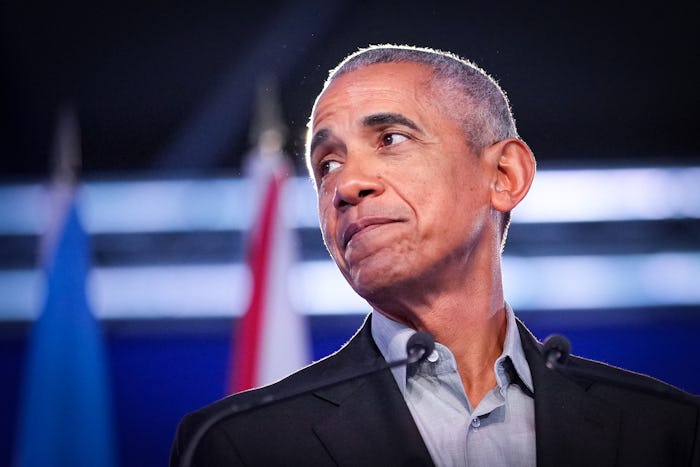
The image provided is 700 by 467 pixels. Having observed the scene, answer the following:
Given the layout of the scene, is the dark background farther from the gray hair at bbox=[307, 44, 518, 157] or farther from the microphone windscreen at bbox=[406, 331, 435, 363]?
the microphone windscreen at bbox=[406, 331, 435, 363]

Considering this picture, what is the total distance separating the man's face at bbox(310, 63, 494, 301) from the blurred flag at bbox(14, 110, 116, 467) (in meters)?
1.90

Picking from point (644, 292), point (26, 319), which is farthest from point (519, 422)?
point (26, 319)

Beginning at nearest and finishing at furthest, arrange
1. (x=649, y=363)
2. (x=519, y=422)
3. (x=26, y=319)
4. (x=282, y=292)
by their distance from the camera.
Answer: (x=519, y=422) → (x=282, y=292) → (x=649, y=363) → (x=26, y=319)

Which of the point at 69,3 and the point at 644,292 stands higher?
the point at 69,3

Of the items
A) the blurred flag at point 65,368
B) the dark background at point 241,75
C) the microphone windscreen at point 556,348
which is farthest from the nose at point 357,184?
the blurred flag at point 65,368

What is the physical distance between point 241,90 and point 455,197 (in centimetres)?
204

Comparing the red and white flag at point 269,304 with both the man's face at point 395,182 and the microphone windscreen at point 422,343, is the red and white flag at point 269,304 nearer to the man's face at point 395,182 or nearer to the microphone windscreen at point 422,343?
the man's face at point 395,182

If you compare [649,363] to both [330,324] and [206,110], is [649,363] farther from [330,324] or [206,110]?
[206,110]

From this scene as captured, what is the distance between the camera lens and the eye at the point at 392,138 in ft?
4.78

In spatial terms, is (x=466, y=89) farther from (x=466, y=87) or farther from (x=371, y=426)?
(x=371, y=426)

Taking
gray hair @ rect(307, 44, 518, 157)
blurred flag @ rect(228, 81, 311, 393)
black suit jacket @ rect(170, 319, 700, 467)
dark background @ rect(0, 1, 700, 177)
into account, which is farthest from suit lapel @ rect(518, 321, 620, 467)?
blurred flag @ rect(228, 81, 311, 393)

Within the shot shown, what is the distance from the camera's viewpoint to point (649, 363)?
3.29 m

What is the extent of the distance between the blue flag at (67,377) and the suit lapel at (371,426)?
6.55 ft

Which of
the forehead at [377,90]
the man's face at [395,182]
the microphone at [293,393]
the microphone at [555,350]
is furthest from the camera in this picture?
the forehead at [377,90]
